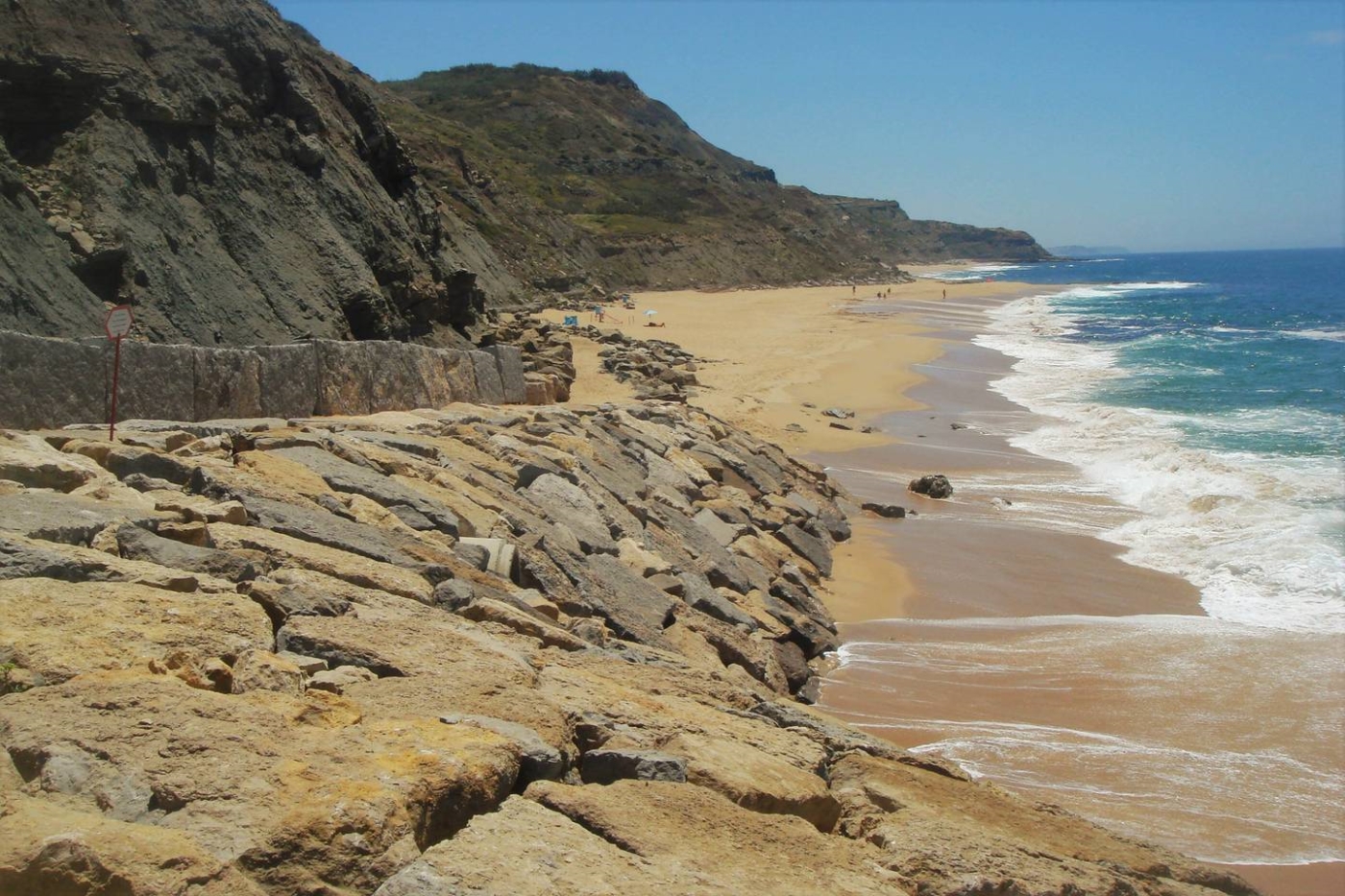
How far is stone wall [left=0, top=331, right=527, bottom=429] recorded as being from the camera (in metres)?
8.31

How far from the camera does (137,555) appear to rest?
206 inches

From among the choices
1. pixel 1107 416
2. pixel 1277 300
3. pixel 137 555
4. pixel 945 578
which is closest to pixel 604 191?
pixel 1277 300

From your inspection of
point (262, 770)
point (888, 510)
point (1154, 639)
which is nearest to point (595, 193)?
point (888, 510)

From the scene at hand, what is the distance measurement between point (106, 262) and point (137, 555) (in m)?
10.3

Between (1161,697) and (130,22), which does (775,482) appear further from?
(130,22)

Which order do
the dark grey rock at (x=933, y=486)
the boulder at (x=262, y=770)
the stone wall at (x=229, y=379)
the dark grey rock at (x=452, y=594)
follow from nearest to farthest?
the boulder at (x=262, y=770)
the dark grey rock at (x=452, y=594)
the stone wall at (x=229, y=379)
the dark grey rock at (x=933, y=486)

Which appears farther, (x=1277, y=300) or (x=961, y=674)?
(x=1277, y=300)

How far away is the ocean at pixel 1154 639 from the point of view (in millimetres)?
7711

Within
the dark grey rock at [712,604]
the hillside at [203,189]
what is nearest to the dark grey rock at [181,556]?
the dark grey rock at [712,604]

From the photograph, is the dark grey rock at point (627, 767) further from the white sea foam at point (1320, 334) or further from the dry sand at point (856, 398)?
the white sea foam at point (1320, 334)

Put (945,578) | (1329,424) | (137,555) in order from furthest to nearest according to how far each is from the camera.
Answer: (1329,424)
(945,578)
(137,555)

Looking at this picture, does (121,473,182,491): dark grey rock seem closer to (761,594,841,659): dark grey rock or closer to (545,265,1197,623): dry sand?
(761,594,841,659): dark grey rock

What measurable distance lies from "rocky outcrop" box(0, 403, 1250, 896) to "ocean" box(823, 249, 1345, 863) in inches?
97.7

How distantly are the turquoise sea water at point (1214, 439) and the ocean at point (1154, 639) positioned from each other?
63 mm
